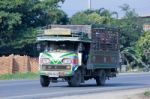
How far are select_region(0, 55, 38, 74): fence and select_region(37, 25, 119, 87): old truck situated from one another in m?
20.4

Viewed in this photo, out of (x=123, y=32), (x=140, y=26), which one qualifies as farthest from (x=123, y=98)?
(x=140, y=26)

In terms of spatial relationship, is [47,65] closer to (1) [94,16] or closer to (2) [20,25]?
(2) [20,25]

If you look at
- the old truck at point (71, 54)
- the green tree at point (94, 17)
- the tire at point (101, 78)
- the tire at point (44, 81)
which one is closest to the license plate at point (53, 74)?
the old truck at point (71, 54)

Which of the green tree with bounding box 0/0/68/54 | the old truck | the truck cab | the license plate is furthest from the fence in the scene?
the license plate

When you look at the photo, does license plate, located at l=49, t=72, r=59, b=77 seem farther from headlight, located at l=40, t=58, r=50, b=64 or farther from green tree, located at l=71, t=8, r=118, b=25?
green tree, located at l=71, t=8, r=118, b=25

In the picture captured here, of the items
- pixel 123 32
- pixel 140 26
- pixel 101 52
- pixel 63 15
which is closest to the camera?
pixel 101 52

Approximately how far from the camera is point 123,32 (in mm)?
74125

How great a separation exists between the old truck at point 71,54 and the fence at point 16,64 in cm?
2042

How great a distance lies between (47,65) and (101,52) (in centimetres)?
380

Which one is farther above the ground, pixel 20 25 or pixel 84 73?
pixel 20 25

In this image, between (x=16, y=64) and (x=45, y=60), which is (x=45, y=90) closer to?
(x=45, y=60)

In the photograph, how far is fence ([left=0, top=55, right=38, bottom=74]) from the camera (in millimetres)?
52469

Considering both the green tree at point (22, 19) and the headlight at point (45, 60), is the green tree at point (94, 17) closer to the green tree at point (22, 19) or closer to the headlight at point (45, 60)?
the green tree at point (22, 19)

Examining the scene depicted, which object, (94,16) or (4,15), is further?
(94,16)
